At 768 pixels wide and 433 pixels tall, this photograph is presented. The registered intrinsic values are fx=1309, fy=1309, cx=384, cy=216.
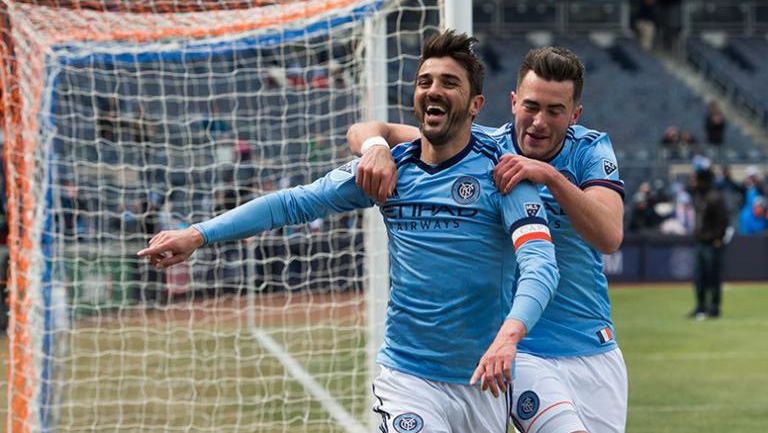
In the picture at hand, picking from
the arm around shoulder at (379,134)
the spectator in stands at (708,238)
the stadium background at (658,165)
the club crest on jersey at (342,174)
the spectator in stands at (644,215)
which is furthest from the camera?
the spectator in stands at (644,215)

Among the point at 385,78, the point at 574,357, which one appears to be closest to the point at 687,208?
the point at 385,78

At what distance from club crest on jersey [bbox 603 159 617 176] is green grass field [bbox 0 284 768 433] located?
457 centimetres

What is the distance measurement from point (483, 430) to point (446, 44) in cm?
134

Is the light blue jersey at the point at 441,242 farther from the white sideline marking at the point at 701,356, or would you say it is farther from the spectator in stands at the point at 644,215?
the spectator in stands at the point at 644,215

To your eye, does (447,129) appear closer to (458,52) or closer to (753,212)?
(458,52)

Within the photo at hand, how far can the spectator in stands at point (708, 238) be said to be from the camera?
16.7m

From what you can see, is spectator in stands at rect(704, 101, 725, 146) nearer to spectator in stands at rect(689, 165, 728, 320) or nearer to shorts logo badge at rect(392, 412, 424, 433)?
spectator in stands at rect(689, 165, 728, 320)

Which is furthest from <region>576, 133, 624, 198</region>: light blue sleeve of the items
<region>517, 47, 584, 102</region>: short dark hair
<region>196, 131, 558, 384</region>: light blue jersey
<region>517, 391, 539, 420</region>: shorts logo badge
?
<region>517, 391, 539, 420</region>: shorts logo badge

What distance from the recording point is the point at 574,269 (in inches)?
198

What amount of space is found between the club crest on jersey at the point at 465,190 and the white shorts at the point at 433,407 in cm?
64

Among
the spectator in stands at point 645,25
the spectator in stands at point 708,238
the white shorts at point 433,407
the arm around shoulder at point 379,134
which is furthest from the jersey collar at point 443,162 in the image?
the spectator in stands at point 645,25

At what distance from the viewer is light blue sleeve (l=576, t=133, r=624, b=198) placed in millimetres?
4816

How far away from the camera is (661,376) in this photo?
12031 mm

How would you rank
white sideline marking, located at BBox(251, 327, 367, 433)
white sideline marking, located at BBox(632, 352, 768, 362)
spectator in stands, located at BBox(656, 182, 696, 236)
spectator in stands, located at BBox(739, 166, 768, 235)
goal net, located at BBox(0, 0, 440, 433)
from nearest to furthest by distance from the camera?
goal net, located at BBox(0, 0, 440, 433) < white sideline marking, located at BBox(251, 327, 367, 433) < white sideline marking, located at BBox(632, 352, 768, 362) < spectator in stands, located at BBox(656, 182, 696, 236) < spectator in stands, located at BBox(739, 166, 768, 235)
